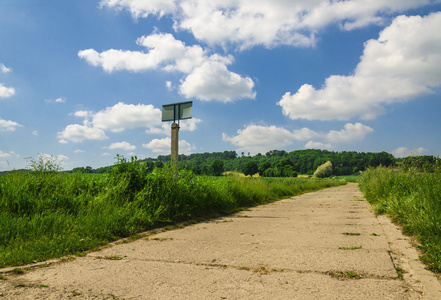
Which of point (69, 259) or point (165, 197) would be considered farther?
point (165, 197)

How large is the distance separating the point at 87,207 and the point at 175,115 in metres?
3.93

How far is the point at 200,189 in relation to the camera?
26.0ft

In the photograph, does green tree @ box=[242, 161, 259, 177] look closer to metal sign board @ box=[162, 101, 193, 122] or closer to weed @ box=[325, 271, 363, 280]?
metal sign board @ box=[162, 101, 193, 122]

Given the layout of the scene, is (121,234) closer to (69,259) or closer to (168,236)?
(168,236)

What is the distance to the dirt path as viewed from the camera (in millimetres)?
2449

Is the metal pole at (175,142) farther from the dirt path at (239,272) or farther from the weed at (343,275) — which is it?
the weed at (343,275)

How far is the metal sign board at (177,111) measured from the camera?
8.39 m

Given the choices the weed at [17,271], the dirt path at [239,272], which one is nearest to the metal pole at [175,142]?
the dirt path at [239,272]

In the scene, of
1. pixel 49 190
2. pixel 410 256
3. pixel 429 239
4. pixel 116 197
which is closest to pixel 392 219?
pixel 429 239

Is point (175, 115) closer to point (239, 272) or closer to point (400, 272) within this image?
point (239, 272)

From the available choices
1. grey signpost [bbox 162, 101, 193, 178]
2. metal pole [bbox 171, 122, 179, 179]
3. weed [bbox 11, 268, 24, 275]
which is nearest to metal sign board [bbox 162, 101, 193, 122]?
grey signpost [bbox 162, 101, 193, 178]

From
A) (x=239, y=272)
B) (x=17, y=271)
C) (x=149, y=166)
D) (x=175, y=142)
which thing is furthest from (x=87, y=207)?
(x=239, y=272)

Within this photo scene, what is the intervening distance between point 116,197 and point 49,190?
122cm

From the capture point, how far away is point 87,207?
5355mm
